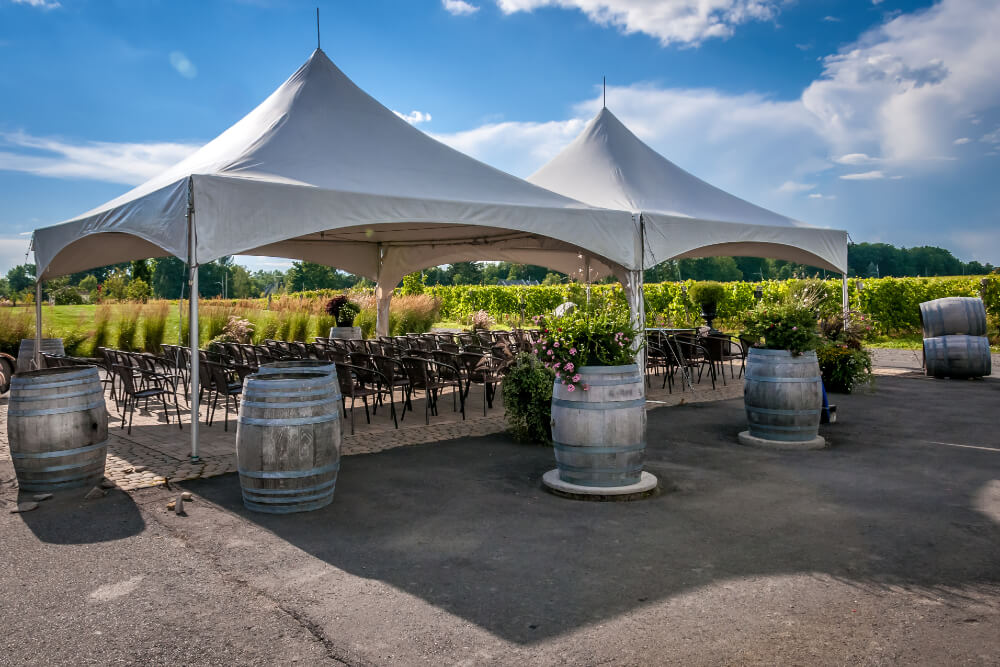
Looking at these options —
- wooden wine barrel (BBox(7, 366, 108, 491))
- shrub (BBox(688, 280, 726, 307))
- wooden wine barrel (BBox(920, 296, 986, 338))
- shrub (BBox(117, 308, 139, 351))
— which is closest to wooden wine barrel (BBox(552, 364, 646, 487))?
wooden wine barrel (BBox(7, 366, 108, 491))

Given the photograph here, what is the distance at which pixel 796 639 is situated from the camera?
9.30ft

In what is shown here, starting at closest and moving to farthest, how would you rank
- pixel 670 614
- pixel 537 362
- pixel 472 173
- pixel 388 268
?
pixel 670 614 → pixel 537 362 → pixel 472 173 → pixel 388 268

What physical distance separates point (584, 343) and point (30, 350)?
946 centimetres

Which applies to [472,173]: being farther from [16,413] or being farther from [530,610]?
[530,610]

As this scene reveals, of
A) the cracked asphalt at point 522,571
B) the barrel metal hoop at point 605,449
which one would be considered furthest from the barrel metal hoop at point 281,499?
the barrel metal hoop at point 605,449

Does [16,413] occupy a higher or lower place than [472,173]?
lower

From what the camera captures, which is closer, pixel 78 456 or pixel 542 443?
pixel 78 456

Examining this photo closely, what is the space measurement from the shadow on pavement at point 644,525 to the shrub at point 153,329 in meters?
9.31

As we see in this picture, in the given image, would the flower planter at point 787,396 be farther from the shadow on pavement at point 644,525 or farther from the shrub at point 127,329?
the shrub at point 127,329

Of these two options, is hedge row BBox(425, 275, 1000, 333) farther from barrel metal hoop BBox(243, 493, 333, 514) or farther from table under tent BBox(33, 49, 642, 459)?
barrel metal hoop BBox(243, 493, 333, 514)

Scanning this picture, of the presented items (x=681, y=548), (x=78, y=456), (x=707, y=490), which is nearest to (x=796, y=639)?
(x=681, y=548)

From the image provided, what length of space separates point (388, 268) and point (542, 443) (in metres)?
7.16

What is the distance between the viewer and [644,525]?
13.9 feet

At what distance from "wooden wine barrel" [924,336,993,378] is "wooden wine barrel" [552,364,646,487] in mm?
7923
